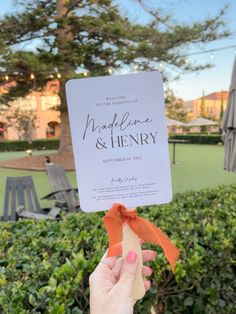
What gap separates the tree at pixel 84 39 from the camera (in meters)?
10.6

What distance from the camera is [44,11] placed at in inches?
457

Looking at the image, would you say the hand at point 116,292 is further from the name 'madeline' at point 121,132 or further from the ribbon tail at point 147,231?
the name 'madeline' at point 121,132

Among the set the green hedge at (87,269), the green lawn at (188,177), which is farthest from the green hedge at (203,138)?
the green hedge at (87,269)

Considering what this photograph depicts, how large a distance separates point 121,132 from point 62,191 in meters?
4.00

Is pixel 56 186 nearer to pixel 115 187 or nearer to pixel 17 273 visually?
pixel 17 273

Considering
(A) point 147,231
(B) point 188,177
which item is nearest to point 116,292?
(A) point 147,231

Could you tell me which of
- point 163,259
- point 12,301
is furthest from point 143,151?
point 163,259

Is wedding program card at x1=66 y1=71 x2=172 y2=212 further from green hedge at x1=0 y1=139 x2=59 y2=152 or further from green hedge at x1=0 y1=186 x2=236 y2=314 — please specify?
green hedge at x1=0 y1=139 x2=59 y2=152

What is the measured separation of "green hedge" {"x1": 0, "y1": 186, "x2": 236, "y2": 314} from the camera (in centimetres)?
124

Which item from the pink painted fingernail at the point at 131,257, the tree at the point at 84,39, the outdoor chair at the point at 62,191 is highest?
the tree at the point at 84,39

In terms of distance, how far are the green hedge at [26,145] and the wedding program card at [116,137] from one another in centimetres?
2020

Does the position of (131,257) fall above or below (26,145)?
above

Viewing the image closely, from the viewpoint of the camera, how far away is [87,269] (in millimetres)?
1403

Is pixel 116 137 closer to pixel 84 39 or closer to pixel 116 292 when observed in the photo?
pixel 116 292
